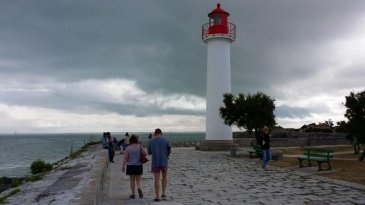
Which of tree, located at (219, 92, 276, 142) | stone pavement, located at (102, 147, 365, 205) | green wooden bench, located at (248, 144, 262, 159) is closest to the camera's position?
stone pavement, located at (102, 147, 365, 205)

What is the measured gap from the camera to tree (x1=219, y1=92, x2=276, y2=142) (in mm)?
25422

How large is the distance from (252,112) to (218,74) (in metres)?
5.79

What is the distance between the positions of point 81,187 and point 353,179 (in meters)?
8.49

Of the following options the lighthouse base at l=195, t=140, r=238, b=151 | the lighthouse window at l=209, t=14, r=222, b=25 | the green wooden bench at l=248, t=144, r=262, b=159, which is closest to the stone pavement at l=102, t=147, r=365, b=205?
the green wooden bench at l=248, t=144, r=262, b=159

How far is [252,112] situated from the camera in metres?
25.5

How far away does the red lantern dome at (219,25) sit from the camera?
29781 mm

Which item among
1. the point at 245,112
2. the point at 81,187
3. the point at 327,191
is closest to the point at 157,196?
the point at 81,187

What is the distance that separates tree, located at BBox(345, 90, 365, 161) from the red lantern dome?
12.1m

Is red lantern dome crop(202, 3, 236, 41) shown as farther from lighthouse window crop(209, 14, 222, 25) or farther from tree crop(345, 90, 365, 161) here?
tree crop(345, 90, 365, 161)

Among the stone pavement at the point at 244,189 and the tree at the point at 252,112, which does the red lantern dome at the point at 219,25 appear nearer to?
the tree at the point at 252,112

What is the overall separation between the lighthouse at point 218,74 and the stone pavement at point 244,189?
14.5 metres

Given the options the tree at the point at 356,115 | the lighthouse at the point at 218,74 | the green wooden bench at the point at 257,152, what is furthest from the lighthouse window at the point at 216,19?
the tree at the point at 356,115

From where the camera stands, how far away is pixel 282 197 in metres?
9.83

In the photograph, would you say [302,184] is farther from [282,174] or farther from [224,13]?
[224,13]
